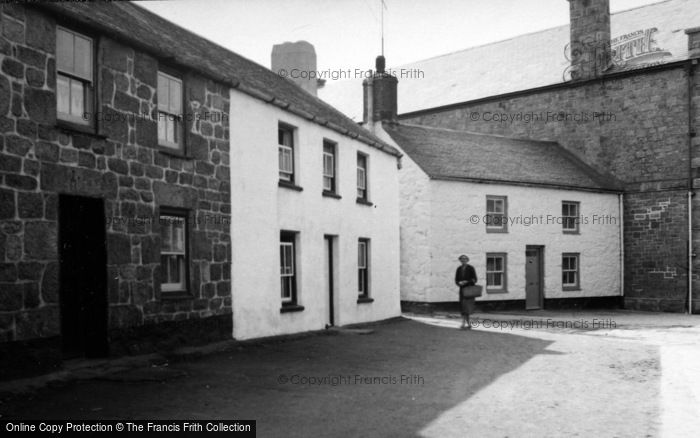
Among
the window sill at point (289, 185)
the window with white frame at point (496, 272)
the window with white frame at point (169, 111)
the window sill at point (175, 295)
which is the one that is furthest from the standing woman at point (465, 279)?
the window with white frame at point (496, 272)

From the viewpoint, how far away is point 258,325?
1391 centimetres

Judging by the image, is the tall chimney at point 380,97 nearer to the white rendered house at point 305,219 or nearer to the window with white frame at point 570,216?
the white rendered house at point 305,219

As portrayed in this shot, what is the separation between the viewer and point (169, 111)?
11781 millimetres

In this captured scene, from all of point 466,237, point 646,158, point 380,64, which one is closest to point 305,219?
point 466,237

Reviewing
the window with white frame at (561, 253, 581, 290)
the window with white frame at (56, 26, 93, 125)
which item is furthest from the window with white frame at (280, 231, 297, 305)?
the window with white frame at (561, 253, 581, 290)

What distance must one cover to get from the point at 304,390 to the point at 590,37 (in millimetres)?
26920

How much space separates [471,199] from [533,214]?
9.70 ft

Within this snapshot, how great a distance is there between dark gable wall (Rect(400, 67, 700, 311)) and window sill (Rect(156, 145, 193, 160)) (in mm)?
22145

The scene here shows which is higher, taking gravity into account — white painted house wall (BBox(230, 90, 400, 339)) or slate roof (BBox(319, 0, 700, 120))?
slate roof (BBox(319, 0, 700, 120))

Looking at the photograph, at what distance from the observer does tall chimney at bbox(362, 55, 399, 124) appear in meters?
27.4

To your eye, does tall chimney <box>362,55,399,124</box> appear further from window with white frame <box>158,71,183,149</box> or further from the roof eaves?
window with white frame <box>158,71,183,149</box>

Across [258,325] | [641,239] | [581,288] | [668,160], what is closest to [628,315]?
[581,288]

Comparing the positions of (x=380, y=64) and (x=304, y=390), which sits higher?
(x=380, y=64)

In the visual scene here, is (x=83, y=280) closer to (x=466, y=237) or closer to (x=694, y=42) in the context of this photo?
(x=466, y=237)
